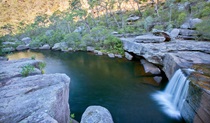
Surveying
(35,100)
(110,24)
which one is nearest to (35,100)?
(35,100)

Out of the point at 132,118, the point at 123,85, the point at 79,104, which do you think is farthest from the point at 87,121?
the point at 123,85

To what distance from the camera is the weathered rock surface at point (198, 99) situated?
4.72 m

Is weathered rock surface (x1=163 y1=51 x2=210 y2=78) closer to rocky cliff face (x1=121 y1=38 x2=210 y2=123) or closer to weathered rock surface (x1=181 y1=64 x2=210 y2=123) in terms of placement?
rocky cliff face (x1=121 y1=38 x2=210 y2=123)

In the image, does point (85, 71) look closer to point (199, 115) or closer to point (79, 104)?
point (79, 104)

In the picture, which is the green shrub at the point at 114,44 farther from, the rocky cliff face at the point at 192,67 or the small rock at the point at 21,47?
the small rock at the point at 21,47

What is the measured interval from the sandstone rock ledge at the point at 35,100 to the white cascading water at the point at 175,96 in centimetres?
561

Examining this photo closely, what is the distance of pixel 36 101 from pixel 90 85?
7397 mm

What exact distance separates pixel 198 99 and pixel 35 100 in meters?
5.55

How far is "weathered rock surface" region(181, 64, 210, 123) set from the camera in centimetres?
472

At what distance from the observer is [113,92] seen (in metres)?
9.74

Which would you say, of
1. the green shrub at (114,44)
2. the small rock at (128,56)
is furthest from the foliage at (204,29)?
the green shrub at (114,44)

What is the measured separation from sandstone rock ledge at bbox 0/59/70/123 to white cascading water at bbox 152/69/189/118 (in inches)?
221

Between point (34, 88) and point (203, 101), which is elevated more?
point (34, 88)

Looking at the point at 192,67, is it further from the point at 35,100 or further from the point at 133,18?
the point at 133,18
